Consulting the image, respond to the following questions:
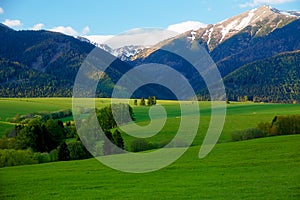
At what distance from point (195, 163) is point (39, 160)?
26167 mm

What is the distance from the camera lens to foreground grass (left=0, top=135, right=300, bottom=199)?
28094mm

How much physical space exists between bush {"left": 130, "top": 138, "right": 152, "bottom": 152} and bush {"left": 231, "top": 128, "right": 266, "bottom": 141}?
14329 mm

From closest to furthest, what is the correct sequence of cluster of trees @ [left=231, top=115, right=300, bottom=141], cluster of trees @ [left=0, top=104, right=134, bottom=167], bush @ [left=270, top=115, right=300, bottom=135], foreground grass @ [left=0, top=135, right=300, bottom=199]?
foreground grass @ [left=0, top=135, right=300, bottom=199], cluster of trees @ [left=0, top=104, right=134, bottom=167], cluster of trees @ [left=231, top=115, right=300, bottom=141], bush @ [left=270, top=115, right=300, bottom=135]

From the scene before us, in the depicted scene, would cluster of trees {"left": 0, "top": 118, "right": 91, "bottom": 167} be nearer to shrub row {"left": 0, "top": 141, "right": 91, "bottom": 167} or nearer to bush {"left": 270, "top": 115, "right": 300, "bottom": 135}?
shrub row {"left": 0, "top": 141, "right": 91, "bottom": 167}

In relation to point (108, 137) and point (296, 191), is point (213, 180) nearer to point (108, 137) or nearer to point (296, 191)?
point (296, 191)

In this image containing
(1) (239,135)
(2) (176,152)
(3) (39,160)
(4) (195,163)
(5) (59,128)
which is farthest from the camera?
(5) (59,128)

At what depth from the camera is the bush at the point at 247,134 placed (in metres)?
64.8

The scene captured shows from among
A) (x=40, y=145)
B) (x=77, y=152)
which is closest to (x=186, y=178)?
(x=77, y=152)

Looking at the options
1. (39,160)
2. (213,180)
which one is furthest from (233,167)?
(39,160)

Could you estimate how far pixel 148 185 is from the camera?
32031mm

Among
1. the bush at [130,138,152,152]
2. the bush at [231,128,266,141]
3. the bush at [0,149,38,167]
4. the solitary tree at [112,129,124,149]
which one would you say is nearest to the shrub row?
the bush at [0,149,38,167]

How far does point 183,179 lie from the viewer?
3328 centimetres

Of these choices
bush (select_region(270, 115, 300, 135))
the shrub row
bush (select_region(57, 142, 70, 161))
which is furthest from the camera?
bush (select_region(270, 115, 300, 135))

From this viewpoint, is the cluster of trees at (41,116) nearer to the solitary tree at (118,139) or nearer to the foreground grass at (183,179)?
the solitary tree at (118,139)
